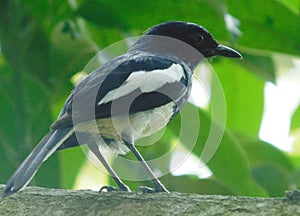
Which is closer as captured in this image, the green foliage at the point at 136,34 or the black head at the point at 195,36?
the green foliage at the point at 136,34

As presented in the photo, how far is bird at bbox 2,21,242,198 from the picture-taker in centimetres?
322

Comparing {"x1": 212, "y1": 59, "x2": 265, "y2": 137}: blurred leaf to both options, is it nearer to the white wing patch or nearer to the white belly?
the white wing patch

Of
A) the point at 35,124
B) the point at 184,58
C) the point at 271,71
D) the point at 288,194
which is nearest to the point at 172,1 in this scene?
the point at 184,58

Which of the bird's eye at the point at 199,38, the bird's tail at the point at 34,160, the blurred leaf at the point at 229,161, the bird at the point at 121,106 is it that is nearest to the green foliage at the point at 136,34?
the blurred leaf at the point at 229,161

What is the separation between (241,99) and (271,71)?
232 millimetres

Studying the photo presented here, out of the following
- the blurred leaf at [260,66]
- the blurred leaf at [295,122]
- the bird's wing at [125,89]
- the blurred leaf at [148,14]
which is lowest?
the blurred leaf at [295,122]

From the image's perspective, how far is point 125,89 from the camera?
3344 mm

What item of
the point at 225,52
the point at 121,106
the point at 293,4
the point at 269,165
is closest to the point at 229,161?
the point at 269,165

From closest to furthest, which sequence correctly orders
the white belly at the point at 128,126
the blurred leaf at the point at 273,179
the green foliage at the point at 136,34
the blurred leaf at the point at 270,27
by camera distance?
the white belly at the point at 128,126 < the green foliage at the point at 136,34 < the blurred leaf at the point at 273,179 < the blurred leaf at the point at 270,27

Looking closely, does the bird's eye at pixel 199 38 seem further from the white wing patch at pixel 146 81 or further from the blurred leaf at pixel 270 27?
the white wing patch at pixel 146 81

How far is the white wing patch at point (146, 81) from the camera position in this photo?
10.8ft

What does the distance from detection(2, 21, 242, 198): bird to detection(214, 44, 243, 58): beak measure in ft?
0.07

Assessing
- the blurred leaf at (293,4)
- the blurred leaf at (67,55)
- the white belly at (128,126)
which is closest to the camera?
the white belly at (128,126)

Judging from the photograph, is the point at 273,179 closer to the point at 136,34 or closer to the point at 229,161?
the point at 229,161
